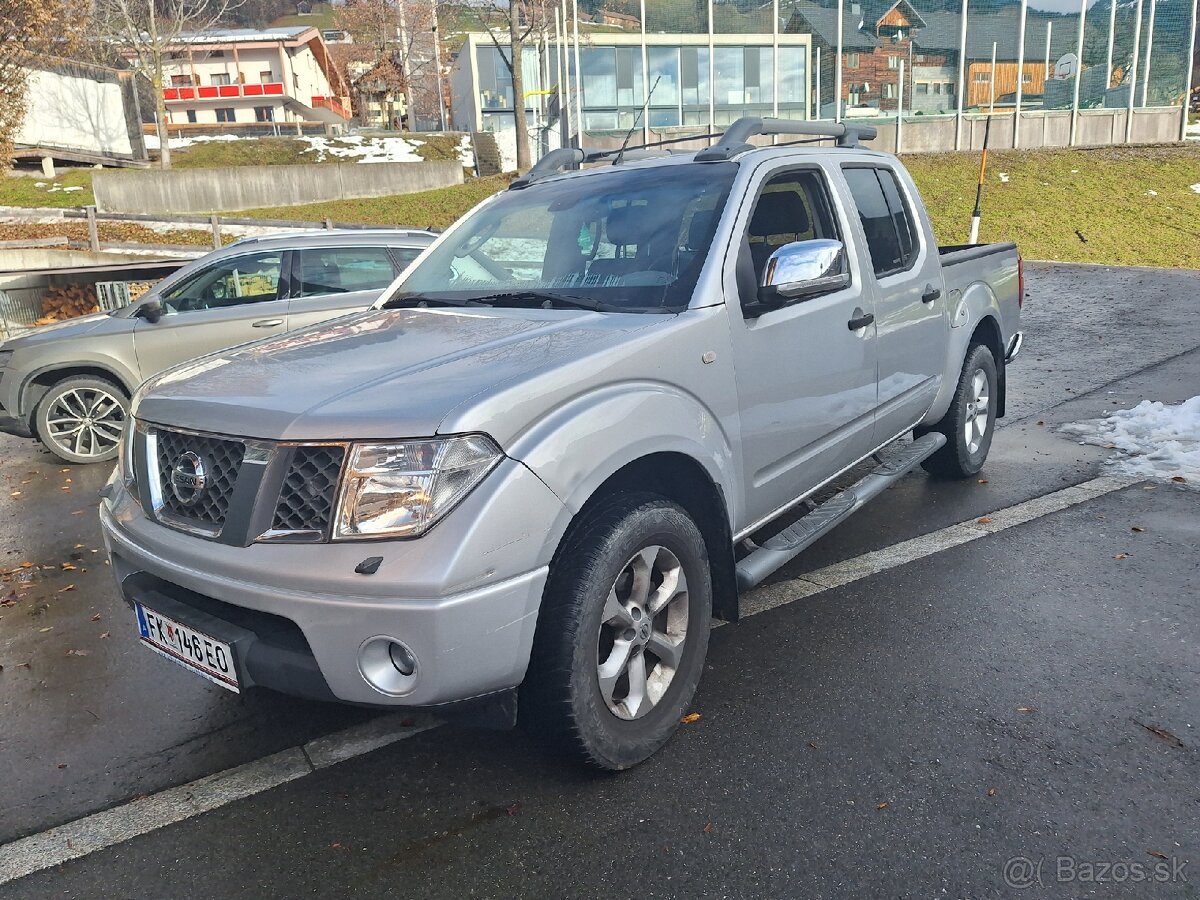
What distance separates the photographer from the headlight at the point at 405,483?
2430mm

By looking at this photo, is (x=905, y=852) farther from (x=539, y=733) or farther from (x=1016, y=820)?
(x=539, y=733)

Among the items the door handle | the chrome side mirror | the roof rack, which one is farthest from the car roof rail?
the door handle

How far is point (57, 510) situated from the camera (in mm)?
6430

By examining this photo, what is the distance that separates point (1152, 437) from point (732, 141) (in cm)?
434

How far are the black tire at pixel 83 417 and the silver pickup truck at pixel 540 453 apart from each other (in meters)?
4.71

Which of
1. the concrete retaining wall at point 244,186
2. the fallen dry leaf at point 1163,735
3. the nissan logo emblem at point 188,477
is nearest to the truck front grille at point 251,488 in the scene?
the nissan logo emblem at point 188,477

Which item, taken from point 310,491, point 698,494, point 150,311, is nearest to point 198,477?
point 310,491

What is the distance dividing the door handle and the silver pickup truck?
0.02 meters

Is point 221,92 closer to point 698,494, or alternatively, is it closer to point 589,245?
point 589,245

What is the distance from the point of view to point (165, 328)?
7.71 meters

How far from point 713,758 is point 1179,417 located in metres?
5.40

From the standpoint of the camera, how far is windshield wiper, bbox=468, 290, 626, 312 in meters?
3.36

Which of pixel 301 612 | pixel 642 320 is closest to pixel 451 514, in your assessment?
pixel 301 612

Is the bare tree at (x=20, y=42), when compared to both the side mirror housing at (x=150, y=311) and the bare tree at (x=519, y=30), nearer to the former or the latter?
the bare tree at (x=519, y=30)
